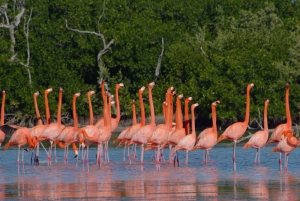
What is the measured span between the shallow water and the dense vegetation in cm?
1459

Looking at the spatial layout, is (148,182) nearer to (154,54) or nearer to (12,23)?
(154,54)

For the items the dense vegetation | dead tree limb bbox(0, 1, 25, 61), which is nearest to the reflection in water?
the dense vegetation

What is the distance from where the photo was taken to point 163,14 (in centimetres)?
4447

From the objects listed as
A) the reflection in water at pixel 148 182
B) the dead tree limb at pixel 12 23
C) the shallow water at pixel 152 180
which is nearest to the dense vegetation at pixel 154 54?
the dead tree limb at pixel 12 23

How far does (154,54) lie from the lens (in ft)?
135

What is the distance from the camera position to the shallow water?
13.8 m

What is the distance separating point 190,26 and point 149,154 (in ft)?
71.0

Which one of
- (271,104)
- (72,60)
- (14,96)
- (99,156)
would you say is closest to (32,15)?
(72,60)

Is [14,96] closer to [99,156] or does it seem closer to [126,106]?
[126,106]

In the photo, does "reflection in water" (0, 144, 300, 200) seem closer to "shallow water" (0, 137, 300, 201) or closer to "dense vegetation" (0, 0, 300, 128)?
"shallow water" (0, 137, 300, 201)

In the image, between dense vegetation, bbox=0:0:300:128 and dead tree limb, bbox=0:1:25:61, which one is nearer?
dense vegetation, bbox=0:0:300:128

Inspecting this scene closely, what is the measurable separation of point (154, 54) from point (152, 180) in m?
25.2

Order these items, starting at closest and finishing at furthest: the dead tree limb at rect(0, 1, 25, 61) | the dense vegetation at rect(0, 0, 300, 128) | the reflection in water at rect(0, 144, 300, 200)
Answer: the reflection in water at rect(0, 144, 300, 200) → the dense vegetation at rect(0, 0, 300, 128) → the dead tree limb at rect(0, 1, 25, 61)

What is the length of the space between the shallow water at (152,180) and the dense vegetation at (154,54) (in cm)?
1459
